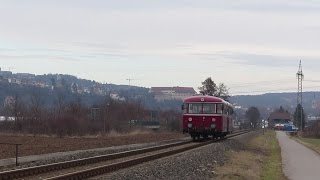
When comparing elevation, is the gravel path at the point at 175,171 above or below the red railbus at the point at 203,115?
below

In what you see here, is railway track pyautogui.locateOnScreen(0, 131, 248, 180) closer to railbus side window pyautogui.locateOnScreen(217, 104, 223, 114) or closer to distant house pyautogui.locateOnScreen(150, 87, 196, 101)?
railbus side window pyautogui.locateOnScreen(217, 104, 223, 114)

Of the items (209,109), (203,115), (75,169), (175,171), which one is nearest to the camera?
(175,171)

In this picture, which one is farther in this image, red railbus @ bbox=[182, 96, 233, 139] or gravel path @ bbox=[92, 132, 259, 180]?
red railbus @ bbox=[182, 96, 233, 139]

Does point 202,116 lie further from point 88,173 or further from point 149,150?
point 88,173

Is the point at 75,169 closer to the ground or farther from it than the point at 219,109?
closer to the ground

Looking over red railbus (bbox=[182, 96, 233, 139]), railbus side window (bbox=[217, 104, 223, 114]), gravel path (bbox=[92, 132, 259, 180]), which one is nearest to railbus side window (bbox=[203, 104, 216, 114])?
red railbus (bbox=[182, 96, 233, 139])

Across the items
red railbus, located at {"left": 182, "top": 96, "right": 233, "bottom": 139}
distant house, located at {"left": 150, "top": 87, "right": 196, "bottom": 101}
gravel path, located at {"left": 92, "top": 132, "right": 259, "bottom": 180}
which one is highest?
distant house, located at {"left": 150, "top": 87, "right": 196, "bottom": 101}

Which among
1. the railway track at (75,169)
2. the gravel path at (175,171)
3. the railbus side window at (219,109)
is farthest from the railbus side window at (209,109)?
the gravel path at (175,171)

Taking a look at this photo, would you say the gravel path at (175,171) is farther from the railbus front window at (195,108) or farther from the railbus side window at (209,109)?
the railbus front window at (195,108)

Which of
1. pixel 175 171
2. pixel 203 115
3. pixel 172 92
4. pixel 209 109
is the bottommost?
pixel 175 171

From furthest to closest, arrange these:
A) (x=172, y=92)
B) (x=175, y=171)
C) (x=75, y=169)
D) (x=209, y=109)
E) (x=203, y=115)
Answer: (x=172, y=92), (x=209, y=109), (x=203, y=115), (x=75, y=169), (x=175, y=171)

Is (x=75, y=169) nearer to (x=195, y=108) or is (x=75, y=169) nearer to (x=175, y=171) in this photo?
(x=175, y=171)

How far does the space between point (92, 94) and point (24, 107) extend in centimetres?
7201

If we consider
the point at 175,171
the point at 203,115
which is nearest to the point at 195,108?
the point at 203,115
